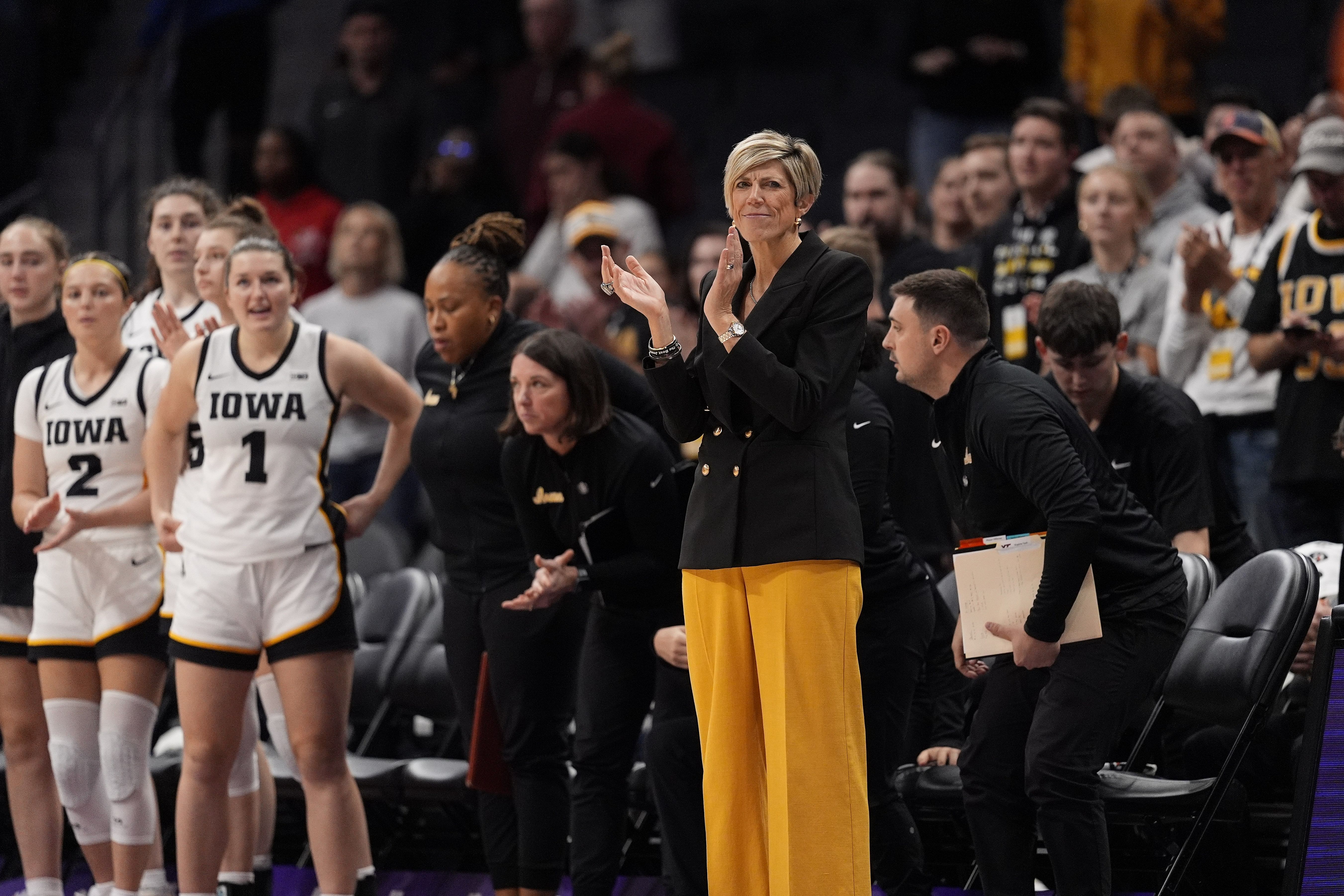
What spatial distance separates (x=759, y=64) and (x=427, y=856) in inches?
235

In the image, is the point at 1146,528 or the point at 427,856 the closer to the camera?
the point at 1146,528

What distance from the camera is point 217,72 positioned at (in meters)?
9.52

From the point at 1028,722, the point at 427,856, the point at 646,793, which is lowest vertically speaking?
the point at 427,856

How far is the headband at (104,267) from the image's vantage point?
544cm

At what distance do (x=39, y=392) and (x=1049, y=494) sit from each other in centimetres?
326

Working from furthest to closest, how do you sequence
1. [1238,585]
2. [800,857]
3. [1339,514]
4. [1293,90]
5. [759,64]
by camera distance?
[759,64] < [1293,90] < [1339,514] < [1238,585] < [800,857]

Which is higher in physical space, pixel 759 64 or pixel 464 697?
pixel 759 64

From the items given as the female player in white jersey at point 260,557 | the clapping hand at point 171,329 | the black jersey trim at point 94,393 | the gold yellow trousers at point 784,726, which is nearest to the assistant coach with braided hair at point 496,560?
the female player in white jersey at point 260,557

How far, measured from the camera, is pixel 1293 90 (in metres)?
9.01

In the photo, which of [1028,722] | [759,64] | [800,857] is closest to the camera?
[800,857]

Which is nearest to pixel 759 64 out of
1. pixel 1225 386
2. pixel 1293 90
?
pixel 1293 90

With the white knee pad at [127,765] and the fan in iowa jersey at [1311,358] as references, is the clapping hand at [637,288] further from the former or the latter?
the fan in iowa jersey at [1311,358]

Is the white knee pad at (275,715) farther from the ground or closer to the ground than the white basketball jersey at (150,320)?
closer to the ground

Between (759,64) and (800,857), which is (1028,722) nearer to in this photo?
(800,857)
